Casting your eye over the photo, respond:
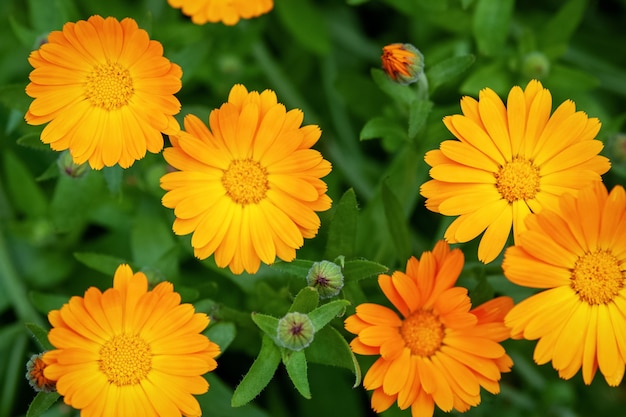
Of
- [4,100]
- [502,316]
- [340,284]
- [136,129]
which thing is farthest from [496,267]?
[4,100]

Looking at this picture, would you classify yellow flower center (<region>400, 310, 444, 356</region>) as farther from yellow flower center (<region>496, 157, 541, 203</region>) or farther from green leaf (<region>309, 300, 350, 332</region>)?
yellow flower center (<region>496, 157, 541, 203</region>)

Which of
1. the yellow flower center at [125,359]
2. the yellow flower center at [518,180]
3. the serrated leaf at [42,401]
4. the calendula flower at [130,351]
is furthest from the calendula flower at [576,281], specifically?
the serrated leaf at [42,401]

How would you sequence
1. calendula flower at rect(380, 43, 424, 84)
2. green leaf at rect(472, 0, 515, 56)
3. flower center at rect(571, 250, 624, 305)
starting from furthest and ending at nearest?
green leaf at rect(472, 0, 515, 56)
calendula flower at rect(380, 43, 424, 84)
flower center at rect(571, 250, 624, 305)

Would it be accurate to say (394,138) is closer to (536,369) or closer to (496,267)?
(496,267)

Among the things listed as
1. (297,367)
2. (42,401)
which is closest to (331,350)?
(297,367)

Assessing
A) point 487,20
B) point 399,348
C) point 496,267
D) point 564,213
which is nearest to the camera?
point 564,213

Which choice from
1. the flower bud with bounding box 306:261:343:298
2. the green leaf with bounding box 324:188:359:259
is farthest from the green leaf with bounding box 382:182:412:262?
the flower bud with bounding box 306:261:343:298

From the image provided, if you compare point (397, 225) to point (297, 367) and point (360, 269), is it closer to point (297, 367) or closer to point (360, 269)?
point (360, 269)
